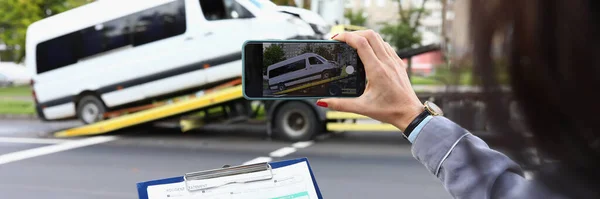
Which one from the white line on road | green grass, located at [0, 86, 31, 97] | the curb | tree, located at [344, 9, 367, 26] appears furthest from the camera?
the curb

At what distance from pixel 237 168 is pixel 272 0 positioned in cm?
217

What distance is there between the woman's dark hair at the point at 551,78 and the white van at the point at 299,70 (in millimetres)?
663

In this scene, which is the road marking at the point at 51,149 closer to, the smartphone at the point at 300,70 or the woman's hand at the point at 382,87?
the smartphone at the point at 300,70

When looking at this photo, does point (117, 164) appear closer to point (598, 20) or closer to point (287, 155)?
point (287, 155)

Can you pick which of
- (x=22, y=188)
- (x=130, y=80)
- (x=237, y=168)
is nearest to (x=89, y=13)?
(x=22, y=188)

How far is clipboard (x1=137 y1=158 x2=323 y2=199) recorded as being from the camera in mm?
1514

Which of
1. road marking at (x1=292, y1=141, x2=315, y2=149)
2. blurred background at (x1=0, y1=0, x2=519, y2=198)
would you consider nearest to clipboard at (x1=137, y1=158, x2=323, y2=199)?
blurred background at (x1=0, y1=0, x2=519, y2=198)

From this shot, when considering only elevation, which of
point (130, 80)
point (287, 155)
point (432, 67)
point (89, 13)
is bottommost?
point (287, 155)

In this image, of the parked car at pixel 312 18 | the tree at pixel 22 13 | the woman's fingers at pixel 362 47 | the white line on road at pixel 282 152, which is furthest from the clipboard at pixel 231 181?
the white line on road at pixel 282 152

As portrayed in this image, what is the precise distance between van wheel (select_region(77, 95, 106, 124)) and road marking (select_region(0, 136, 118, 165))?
1.13ft

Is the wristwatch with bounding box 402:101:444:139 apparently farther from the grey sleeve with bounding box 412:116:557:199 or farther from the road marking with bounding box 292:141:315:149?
the road marking with bounding box 292:141:315:149

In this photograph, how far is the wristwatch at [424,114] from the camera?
1153 mm

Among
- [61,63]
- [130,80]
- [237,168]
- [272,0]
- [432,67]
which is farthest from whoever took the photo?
[130,80]

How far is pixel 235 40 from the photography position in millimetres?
7605
